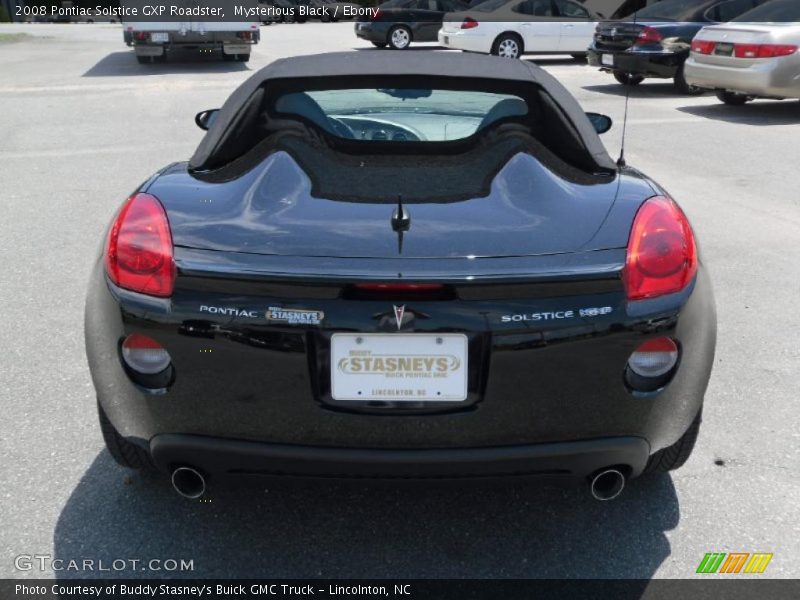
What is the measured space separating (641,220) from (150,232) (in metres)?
1.38

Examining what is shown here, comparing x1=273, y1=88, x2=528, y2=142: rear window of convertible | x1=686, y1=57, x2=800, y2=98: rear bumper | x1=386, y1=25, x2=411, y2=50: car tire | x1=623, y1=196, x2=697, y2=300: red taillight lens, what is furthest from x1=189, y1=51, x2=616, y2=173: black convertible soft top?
x1=386, y1=25, x2=411, y2=50: car tire

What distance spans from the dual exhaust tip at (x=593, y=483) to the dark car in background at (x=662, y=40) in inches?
488

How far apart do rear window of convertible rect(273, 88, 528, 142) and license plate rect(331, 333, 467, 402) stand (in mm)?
1389

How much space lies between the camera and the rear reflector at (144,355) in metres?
2.46

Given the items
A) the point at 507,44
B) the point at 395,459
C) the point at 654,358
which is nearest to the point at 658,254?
the point at 654,358

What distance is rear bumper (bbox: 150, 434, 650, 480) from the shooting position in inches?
94.7

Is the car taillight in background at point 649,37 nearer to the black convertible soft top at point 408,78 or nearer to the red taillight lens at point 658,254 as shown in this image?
the black convertible soft top at point 408,78

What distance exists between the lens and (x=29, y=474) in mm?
3180

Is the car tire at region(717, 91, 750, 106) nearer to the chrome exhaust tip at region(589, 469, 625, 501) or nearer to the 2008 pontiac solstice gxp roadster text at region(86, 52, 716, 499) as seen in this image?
the 2008 pontiac solstice gxp roadster text at region(86, 52, 716, 499)

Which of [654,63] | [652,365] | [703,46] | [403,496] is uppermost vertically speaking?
[652,365]

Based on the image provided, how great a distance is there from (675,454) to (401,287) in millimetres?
1160

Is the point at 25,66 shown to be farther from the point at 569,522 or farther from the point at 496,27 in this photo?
the point at 569,522

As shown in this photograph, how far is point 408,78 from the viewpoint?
11.5ft

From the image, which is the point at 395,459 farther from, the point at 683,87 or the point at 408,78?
the point at 683,87
